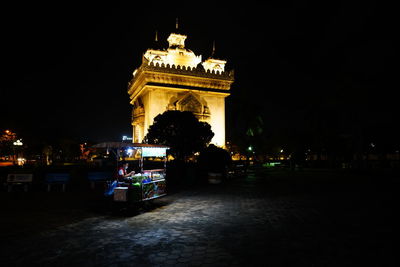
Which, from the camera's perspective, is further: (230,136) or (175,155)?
(230,136)

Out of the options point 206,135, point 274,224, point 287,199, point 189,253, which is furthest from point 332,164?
point 189,253

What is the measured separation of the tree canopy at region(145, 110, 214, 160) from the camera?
27308mm

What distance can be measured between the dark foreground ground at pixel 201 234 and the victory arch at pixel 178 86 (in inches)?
1093

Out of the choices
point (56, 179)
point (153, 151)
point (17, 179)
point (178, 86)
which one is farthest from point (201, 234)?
point (178, 86)

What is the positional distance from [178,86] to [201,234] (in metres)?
33.9

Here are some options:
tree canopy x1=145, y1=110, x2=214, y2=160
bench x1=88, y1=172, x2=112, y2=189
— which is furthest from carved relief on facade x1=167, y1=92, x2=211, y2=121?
bench x1=88, y1=172, x2=112, y2=189

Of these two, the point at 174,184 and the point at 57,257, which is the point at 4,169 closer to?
the point at 174,184

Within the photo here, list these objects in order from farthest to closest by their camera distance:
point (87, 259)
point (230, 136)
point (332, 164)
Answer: point (230, 136)
point (332, 164)
point (87, 259)

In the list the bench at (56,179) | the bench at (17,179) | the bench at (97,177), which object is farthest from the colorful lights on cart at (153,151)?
the bench at (17,179)

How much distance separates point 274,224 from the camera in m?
8.58

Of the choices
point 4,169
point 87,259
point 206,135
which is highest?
point 206,135

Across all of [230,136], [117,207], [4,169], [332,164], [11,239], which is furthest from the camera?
[230,136]

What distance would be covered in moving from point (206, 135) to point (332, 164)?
2152 cm

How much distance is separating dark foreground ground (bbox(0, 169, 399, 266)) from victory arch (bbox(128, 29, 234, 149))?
27756 mm
